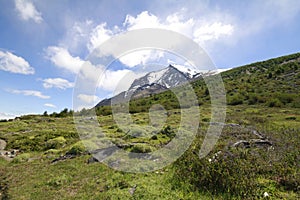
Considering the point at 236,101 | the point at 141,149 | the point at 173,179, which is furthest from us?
the point at 236,101

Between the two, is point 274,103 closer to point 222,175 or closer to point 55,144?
point 55,144

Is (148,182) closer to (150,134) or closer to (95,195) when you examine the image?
(95,195)

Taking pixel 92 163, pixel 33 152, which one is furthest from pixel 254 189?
pixel 33 152

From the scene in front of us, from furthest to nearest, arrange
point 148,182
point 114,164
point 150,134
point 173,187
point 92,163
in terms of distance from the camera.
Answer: point 150,134
point 92,163
point 114,164
point 148,182
point 173,187

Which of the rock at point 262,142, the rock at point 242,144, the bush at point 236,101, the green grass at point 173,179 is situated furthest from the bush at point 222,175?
the bush at point 236,101

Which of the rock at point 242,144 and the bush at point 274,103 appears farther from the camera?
the bush at point 274,103

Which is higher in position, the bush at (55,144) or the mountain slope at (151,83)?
the mountain slope at (151,83)

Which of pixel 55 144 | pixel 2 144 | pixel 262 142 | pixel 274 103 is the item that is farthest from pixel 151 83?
pixel 262 142

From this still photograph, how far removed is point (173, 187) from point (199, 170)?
4.94ft

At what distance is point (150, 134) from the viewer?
1986 cm

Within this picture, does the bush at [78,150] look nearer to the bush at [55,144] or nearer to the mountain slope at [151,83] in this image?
the bush at [55,144]

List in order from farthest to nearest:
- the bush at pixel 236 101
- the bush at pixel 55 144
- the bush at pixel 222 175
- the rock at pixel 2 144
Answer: the bush at pixel 236 101
the rock at pixel 2 144
the bush at pixel 55 144
the bush at pixel 222 175

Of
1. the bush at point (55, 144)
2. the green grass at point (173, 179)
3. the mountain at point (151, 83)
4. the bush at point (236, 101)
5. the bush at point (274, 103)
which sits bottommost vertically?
the green grass at point (173, 179)

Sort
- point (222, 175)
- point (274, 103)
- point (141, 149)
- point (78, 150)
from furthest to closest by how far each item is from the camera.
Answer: point (274, 103) → point (78, 150) → point (141, 149) → point (222, 175)
